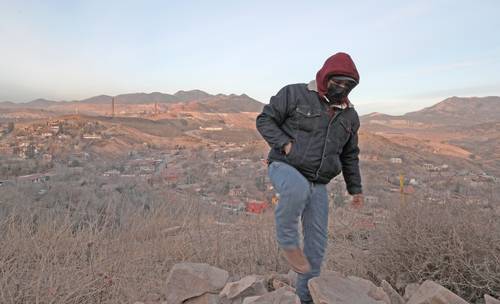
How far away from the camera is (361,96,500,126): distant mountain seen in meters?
84.0

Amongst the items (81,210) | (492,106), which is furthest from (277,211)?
(492,106)

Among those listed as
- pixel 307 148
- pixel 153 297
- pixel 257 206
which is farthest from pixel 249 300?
pixel 257 206

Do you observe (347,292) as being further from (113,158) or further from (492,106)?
(492,106)

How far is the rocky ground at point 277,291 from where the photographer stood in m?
2.71

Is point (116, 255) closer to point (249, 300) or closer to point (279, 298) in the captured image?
point (249, 300)

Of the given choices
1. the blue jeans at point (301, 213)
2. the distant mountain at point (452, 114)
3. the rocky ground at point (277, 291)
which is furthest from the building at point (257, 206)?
the distant mountain at point (452, 114)

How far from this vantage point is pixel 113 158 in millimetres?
17328

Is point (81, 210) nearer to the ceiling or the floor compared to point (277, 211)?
nearer to the floor

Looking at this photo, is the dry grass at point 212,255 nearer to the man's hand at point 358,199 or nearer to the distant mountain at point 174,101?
the man's hand at point 358,199

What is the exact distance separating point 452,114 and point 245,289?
10030cm

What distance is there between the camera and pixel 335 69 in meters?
2.76

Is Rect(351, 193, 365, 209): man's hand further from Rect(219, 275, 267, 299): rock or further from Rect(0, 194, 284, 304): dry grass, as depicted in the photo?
Rect(0, 194, 284, 304): dry grass

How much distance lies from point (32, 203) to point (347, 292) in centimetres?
627

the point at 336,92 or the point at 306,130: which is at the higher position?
the point at 336,92
